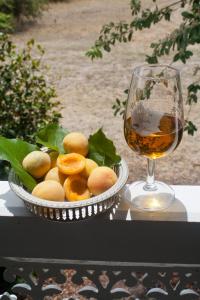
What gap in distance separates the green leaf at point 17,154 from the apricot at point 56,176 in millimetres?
→ 27

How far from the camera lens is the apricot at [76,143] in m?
0.84

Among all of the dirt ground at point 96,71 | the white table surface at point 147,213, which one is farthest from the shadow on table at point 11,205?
the dirt ground at point 96,71

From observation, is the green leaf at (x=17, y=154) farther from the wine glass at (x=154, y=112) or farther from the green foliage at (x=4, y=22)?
the green foliage at (x=4, y=22)

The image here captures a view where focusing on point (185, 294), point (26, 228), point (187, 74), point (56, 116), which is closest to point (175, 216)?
point (185, 294)

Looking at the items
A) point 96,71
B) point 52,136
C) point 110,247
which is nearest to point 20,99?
point 52,136

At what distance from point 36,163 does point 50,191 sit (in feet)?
0.22

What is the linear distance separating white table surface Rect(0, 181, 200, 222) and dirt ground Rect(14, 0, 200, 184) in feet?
6.99

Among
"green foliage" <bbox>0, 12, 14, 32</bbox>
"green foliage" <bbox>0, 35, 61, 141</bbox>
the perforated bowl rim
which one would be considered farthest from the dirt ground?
the perforated bowl rim

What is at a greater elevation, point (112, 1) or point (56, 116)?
point (112, 1)

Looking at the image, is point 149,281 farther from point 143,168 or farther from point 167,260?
point 143,168

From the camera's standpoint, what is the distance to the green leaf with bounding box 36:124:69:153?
2.87 ft

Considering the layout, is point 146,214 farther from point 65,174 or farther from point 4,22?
point 4,22

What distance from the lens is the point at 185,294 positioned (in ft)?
2.77

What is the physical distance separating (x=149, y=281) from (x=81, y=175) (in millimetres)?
214
